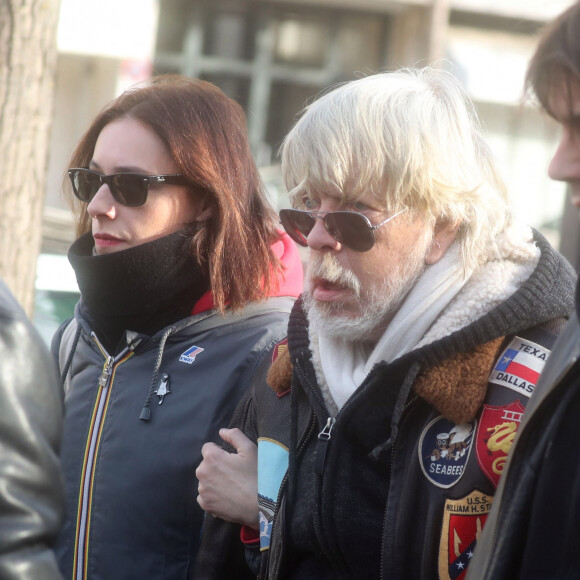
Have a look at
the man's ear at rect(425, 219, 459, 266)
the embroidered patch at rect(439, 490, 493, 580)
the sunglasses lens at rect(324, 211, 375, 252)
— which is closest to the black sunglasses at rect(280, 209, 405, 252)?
the sunglasses lens at rect(324, 211, 375, 252)

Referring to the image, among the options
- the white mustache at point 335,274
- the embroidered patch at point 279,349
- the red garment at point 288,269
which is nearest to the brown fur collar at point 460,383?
the white mustache at point 335,274

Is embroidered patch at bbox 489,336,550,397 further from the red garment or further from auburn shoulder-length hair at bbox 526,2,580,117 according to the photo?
the red garment

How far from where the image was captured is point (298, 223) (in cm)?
237

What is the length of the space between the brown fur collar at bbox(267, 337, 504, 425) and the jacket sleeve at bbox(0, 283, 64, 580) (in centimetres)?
76

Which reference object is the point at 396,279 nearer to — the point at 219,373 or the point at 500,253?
the point at 500,253

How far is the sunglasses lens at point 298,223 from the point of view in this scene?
2324 mm

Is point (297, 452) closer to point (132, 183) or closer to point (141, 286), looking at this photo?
point (141, 286)

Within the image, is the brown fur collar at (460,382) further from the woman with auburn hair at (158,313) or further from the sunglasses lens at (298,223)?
the woman with auburn hair at (158,313)

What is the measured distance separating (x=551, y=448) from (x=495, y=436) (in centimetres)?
33

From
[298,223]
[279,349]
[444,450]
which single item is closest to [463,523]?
[444,450]

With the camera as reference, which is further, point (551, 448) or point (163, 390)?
point (163, 390)

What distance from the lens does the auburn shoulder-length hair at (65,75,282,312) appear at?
278cm

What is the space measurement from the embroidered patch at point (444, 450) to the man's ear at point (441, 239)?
0.42m

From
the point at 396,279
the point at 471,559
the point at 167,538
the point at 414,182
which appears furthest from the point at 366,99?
the point at 167,538
